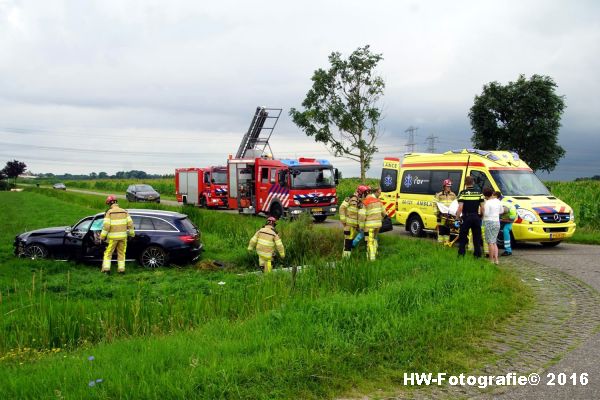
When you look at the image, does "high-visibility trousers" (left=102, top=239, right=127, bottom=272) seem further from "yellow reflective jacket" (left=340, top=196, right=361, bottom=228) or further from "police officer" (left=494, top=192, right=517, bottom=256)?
"police officer" (left=494, top=192, right=517, bottom=256)

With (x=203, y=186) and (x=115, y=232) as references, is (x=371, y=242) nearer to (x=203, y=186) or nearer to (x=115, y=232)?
(x=115, y=232)

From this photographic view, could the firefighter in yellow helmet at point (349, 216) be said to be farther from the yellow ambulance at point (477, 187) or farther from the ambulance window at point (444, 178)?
the ambulance window at point (444, 178)

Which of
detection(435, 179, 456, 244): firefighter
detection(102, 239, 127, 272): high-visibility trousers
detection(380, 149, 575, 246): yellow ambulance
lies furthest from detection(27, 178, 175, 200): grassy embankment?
detection(435, 179, 456, 244): firefighter

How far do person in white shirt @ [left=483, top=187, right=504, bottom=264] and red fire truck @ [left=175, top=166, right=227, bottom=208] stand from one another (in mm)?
24159

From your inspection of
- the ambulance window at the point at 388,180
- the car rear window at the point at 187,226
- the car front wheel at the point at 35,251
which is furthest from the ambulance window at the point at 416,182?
the car front wheel at the point at 35,251

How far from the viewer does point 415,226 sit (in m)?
17.2

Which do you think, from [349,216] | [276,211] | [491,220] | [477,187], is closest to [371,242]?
[349,216]

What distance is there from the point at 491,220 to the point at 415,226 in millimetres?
5862

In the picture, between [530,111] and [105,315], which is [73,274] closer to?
[105,315]

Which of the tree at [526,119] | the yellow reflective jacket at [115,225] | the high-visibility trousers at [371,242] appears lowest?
the high-visibility trousers at [371,242]

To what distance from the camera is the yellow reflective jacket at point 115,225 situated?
487 inches

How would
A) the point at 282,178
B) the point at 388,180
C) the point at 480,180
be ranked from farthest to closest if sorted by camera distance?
the point at 282,178 → the point at 388,180 → the point at 480,180

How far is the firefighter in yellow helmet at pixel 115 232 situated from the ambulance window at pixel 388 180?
923 centimetres

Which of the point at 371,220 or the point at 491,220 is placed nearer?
the point at 491,220
